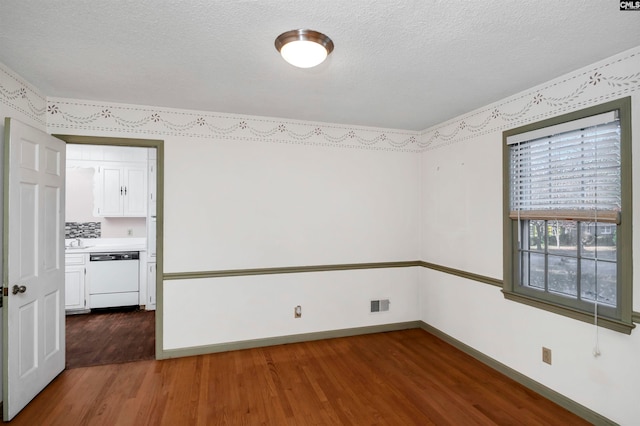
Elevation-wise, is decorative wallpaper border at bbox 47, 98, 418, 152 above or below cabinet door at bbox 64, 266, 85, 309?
above

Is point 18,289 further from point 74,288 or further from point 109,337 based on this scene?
point 74,288

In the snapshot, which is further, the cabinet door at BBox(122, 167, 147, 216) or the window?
the cabinet door at BBox(122, 167, 147, 216)

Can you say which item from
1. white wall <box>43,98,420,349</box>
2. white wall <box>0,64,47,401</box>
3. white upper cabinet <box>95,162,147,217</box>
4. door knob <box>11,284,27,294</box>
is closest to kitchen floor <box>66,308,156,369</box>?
white wall <box>43,98,420,349</box>

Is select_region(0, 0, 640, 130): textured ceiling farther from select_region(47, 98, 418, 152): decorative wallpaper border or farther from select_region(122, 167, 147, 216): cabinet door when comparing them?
select_region(122, 167, 147, 216): cabinet door

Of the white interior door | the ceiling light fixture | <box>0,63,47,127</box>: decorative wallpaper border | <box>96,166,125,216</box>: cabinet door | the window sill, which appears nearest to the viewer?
the ceiling light fixture

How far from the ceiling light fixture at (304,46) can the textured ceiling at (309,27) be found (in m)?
0.05

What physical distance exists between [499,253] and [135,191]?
502cm

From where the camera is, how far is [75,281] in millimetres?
4605

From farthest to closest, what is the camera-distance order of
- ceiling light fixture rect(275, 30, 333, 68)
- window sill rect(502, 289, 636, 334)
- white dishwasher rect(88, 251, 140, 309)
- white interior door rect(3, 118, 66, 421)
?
white dishwasher rect(88, 251, 140, 309) < white interior door rect(3, 118, 66, 421) < window sill rect(502, 289, 636, 334) < ceiling light fixture rect(275, 30, 333, 68)

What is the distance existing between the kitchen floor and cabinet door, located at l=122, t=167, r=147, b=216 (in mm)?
1494

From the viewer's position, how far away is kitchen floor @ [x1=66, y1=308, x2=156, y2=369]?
10.9 feet

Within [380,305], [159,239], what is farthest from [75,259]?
[380,305]

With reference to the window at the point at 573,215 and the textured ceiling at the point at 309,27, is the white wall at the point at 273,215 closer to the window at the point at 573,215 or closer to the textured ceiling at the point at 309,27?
the textured ceiling at the point at 309,27

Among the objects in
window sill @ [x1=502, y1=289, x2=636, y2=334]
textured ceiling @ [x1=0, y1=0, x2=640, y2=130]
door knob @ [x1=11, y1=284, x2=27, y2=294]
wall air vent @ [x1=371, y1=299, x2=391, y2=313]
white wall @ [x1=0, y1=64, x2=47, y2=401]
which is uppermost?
textured ceiling @ [x1=0, y1=0, x2=640, y2=130]
